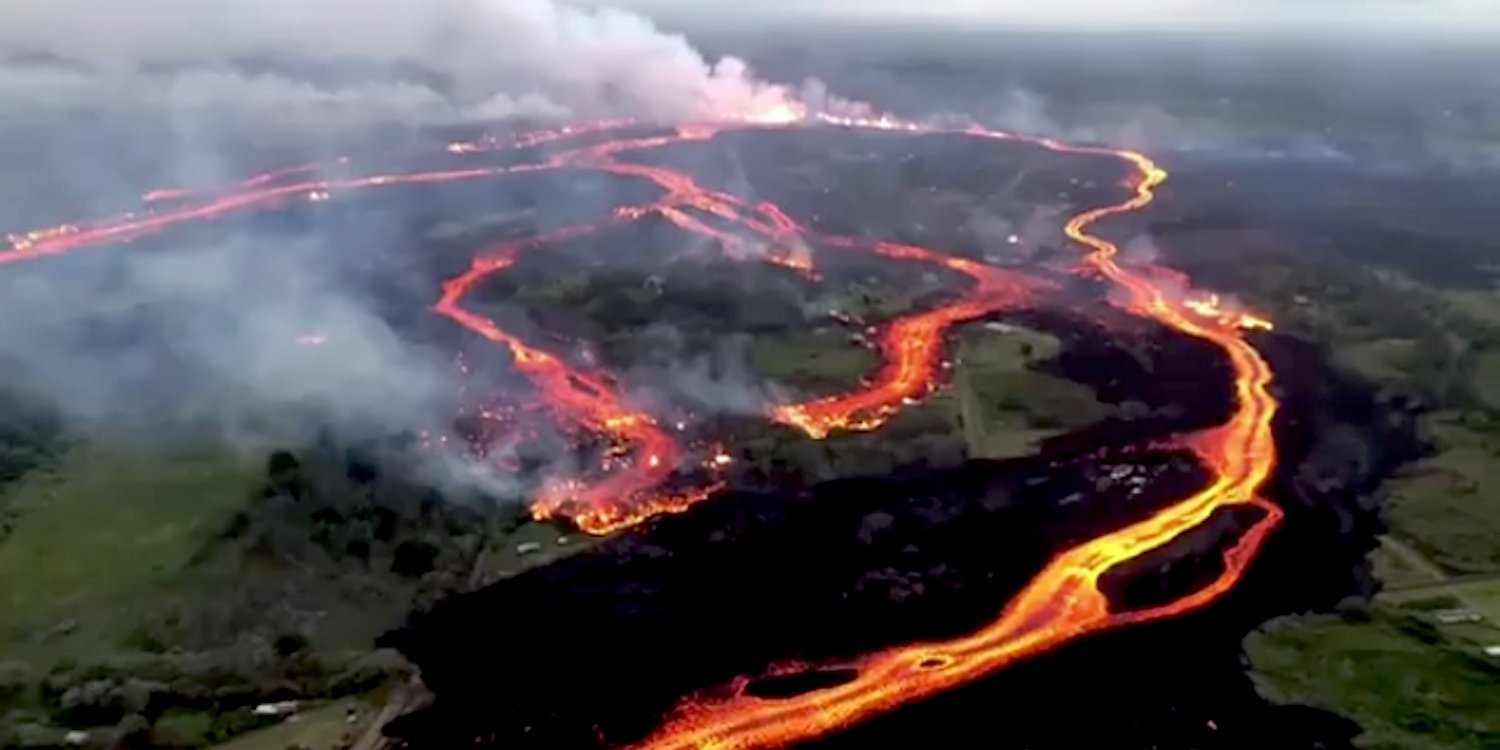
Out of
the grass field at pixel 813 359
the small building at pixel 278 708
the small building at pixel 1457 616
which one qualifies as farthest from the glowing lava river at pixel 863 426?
the small building at pixel 278 708

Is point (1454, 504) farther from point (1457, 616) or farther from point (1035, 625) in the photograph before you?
point (1035, 625)

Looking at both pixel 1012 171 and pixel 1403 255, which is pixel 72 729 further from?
pixel 1012 171

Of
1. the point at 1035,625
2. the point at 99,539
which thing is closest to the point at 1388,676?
the point at 1035,625

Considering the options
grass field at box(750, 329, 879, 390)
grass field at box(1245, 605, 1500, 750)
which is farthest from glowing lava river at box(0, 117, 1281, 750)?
grass field at box(1245, 605, 1500, 750)

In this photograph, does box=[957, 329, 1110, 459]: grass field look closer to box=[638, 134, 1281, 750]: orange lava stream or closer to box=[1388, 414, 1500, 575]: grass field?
box=[638, 134, 1281, 750]: orange lava stream

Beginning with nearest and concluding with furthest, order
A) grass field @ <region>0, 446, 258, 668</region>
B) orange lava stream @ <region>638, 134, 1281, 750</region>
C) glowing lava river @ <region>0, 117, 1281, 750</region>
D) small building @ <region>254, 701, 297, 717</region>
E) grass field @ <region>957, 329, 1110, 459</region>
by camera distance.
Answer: small building @ <region>254, 701, 297, 717</region>, orange lava stream @ <region>638, 134, 1281, 750</region>, glowing lava river @ <region>0, 117, 1281, 750</region>, grass field @ <region>0, 446, 258, 668</region>, grass field @ <region>957, 329, 1110, 459</region>

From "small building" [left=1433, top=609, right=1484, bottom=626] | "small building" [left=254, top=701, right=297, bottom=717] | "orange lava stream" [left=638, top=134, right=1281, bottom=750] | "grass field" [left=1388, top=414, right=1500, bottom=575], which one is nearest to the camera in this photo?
"small building" [left=254, top=701, right=297, bottom=717]
